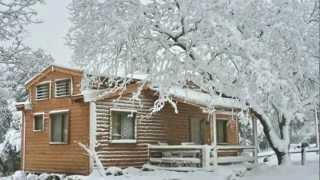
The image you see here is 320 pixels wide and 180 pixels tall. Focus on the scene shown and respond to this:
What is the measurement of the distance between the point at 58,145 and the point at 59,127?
726 millimetres

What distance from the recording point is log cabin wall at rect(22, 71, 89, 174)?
1856 centimetres

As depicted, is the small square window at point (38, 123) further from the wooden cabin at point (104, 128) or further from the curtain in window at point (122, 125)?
the curtain in window at point (122, 125)

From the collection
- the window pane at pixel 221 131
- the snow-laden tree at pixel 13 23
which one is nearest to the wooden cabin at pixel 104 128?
the window pane at pixel 221 131

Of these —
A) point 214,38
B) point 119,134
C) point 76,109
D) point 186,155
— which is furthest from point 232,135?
point 214,38

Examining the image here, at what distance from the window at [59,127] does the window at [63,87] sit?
2.54ft

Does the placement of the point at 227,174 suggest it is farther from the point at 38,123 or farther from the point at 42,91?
the point at 42,91

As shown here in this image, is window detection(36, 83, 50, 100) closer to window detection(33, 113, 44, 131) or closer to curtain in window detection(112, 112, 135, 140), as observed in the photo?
window detection(33, 113, 44, 131)

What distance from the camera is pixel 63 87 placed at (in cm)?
1997

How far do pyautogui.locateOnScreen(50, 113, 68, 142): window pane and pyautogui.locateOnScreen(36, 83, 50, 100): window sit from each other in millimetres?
1163

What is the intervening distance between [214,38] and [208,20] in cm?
70

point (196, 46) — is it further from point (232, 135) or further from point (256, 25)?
point (232, 135)

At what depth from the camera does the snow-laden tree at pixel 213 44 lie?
11773mm

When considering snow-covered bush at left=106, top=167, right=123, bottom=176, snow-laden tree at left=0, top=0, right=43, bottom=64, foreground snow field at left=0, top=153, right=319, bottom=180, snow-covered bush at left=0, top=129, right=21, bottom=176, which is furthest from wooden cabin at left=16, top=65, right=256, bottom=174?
snow-laden tree at left=0, top=0, right=43, bottom=64

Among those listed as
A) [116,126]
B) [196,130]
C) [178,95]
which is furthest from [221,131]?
[116,126]
